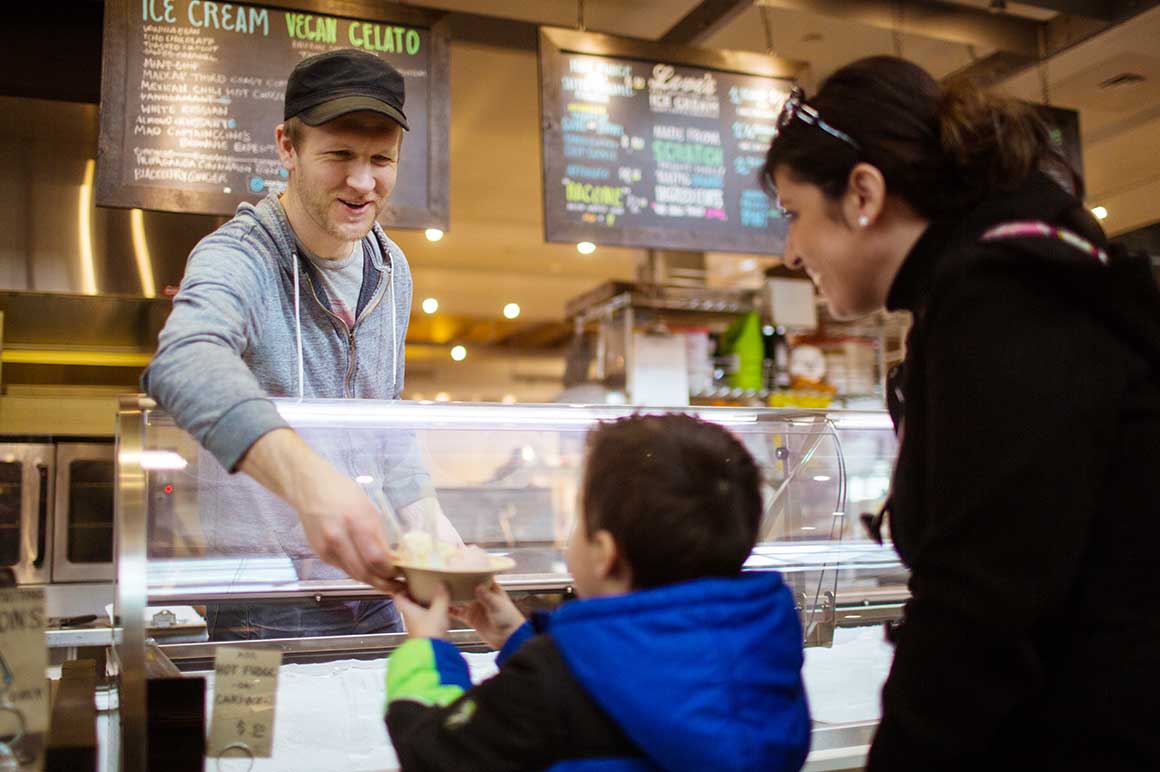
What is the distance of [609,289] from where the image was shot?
5.23m

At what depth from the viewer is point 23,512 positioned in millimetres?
4637

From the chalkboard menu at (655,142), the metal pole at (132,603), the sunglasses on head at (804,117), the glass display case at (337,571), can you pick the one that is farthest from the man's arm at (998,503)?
the chalkboard menu at (655,142)

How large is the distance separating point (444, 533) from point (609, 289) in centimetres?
363

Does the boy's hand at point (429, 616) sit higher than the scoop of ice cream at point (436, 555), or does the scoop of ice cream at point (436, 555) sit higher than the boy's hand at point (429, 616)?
the scoop of ice cream at point (436, 555)

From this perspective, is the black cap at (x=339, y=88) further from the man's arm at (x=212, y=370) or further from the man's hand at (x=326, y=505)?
the man's hand at (x=326, y=505)

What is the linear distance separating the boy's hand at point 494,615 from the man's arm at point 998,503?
1.76ft

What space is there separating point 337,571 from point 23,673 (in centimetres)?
66

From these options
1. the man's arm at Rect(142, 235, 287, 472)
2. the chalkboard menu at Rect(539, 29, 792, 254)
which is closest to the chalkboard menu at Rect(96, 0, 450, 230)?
the chalkboard menu at Rect(539, 29, 792, 254)

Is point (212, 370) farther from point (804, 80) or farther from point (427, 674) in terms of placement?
point (804, 80)

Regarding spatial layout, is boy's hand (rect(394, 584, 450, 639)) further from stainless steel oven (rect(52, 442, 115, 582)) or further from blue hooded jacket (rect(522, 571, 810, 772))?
stainless steel oven (rect(52, 442, 115, 582))

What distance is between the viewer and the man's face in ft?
5.75

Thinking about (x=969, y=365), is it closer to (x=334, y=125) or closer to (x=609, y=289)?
(x=334, y=125)

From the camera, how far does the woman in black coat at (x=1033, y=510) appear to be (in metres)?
0.99

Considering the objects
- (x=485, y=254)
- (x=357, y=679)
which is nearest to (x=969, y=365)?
(x=357, y=679)
